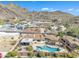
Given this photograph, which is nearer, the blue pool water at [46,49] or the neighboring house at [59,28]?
the blue pool water at [46,49]

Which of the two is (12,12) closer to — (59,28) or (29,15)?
(29,15)

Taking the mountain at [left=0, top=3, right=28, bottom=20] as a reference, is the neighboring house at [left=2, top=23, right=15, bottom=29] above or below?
below

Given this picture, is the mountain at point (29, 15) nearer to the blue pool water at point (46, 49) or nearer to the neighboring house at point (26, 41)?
the neighboring house at point (26, 41)

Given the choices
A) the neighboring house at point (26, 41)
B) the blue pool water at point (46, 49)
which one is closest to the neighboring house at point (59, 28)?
the blue pool water at point (46, 49)

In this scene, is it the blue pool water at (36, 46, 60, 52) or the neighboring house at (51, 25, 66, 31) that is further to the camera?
the neighboring house at (51, 25, 66, 31)

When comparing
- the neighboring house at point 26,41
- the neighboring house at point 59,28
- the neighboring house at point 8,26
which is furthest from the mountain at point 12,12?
the neighboring house at point 59,28

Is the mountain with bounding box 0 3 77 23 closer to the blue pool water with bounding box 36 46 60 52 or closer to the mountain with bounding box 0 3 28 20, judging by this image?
the mountain with bounding box 0 3 28 20

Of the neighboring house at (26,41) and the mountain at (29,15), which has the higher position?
the mountain at (29,15)

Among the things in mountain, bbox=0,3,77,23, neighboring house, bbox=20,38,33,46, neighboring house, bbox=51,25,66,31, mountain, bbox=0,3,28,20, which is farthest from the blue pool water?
mountain, bbox=0,3,28,20

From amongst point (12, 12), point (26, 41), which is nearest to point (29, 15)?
point (12, 12)

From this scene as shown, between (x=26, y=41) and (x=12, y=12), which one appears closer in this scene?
(x=26, y=41)

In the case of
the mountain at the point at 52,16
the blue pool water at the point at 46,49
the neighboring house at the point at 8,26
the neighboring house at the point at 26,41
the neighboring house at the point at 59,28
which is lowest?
the blue pool water at the point at 46,49

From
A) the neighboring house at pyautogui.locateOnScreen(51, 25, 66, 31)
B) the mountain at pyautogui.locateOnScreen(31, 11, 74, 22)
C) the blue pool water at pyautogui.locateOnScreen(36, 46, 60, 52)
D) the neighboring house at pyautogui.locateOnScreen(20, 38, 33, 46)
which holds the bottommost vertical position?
the blue pool water at pyautogui.locateOnScreen(36, 46, 60, 52)
